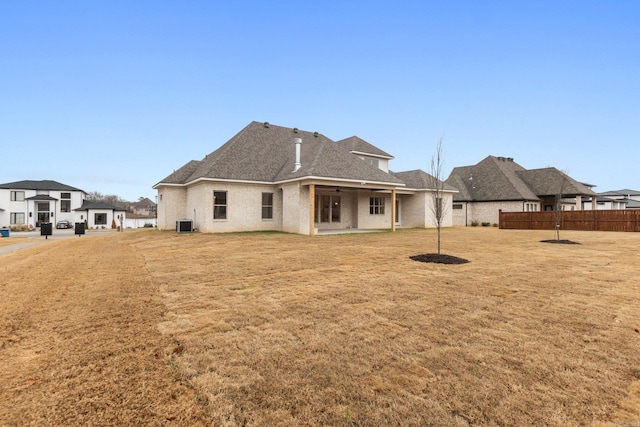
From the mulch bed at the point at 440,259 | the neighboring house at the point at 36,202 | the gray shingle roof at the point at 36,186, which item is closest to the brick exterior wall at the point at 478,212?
the mulch bed at the point at 440,259

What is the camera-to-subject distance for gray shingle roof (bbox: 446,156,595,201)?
30.6 metres

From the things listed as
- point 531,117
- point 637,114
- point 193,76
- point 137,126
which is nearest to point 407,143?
point 531,117

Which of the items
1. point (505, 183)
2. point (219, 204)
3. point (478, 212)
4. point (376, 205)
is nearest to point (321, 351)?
point (219, 204)

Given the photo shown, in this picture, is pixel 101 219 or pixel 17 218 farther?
pixel 101 219

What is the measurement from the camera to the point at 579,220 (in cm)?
2308

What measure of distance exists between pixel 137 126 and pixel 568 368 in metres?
36.0

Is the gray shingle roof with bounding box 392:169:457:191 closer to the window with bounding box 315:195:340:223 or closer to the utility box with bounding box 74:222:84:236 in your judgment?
the window with bounding box 315:195:340:223

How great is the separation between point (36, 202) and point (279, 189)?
158ft

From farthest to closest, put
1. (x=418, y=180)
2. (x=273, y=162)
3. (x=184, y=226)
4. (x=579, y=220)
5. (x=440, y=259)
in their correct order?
(x=418, y=180) < (x=579, y=220) < (x=273, y=162) < (x=184, y=226) < (x=440, y=259)

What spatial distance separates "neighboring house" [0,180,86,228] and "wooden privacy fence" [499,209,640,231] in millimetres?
61312

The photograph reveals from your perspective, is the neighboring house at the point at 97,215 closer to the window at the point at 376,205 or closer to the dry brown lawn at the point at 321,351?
the window at the point at 376,205

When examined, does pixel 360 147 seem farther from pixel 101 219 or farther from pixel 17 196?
pixel 17 196

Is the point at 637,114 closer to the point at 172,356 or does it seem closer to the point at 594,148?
the point at 594,148

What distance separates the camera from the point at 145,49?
19812mm
